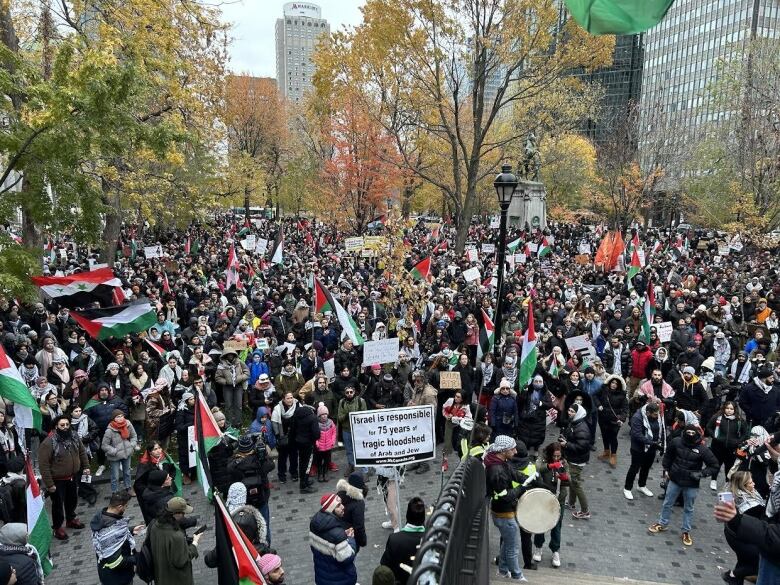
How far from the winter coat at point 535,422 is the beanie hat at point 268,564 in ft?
18.6

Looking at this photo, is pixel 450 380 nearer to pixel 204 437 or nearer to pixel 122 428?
pixel 204 437

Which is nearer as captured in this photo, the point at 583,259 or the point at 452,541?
the point at 452,541

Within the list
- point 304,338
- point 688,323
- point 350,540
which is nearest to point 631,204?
point 688,323

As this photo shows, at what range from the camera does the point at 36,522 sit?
621 centimetres

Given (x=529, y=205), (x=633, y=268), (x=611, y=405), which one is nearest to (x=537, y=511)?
(x=611, y=405)

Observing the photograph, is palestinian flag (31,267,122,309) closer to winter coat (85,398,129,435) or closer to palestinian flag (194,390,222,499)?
winter coat (85,398,129,435)

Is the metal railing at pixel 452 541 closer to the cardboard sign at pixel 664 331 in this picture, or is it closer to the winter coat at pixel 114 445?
the winter coat at pixel 114 445

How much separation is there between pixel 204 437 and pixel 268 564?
2.42m

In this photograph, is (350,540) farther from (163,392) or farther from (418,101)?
(418,101)

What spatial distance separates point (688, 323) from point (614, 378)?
230 inches

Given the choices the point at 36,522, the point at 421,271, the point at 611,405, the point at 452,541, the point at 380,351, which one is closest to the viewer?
the point at 452,541

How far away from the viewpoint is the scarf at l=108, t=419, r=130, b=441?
28.5ft

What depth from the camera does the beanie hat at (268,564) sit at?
5.29 meters

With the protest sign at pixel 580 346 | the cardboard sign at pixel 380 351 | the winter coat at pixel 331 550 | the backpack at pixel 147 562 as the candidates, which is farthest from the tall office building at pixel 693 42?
the backpack at pixel 147 562
